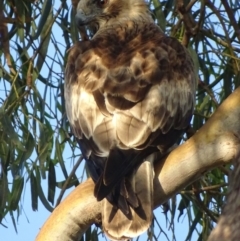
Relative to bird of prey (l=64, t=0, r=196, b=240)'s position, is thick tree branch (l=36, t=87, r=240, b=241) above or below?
below

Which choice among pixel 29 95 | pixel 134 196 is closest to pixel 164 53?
pixel 29 95

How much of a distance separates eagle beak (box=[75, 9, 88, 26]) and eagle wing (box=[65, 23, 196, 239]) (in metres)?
0.12

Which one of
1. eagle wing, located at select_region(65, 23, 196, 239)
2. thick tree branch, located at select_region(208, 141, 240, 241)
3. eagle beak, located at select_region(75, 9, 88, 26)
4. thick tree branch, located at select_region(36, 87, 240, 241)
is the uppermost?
eagle beak, located at select_region(75, 9, 88, 26)

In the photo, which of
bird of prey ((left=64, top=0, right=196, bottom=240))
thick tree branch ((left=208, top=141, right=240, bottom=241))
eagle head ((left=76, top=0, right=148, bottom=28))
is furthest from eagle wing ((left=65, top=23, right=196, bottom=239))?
thick tree branch ((left=208, top=141, right=240, bottom=241))

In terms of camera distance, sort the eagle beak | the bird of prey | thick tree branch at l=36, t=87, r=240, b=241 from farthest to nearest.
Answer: the eagle beak < the bird of prey < thick tree branch at l=36, t=87, r=240, b=241

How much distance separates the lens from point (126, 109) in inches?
148

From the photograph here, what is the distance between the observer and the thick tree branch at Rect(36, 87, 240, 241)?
3357mm

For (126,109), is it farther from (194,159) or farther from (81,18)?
(81,18)

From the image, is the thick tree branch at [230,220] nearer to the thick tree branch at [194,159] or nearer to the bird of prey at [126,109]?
the thick tree branch at [194,159]

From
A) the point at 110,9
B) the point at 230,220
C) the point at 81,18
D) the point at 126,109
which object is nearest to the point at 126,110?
the point at 126,109

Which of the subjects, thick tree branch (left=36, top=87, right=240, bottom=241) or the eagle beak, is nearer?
thick tree branch (left=36, top=87, right=240, bottom=241)

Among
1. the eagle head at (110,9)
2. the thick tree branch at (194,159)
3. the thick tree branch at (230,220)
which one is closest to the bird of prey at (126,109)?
the thick tree branch at (194,159)

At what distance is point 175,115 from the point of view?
404 centimetres

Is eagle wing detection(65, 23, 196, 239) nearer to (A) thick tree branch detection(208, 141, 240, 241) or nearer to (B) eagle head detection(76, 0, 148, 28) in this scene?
(B) eagle head detection(76, 0, 148, 28)
